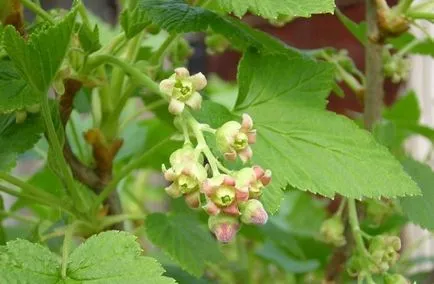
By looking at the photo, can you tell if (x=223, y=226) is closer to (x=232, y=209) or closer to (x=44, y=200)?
(x=232, y=209)

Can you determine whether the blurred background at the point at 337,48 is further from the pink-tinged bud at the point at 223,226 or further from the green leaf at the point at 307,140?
the pink-tinged bud at the point at 223,226

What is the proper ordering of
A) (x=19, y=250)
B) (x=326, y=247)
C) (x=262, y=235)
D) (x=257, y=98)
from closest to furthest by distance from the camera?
(x=19, y=250) < (x=257, y=98) < (x=262, y=235) < (x=326, y=247)

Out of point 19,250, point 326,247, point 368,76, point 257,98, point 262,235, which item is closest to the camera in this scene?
point 19,250

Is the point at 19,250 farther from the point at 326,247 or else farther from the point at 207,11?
the point at 326,247

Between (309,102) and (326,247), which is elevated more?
(309,102)

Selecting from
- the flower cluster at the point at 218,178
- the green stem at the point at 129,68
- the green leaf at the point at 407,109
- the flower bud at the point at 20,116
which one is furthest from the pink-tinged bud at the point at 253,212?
the green leaf at the point at 407,109

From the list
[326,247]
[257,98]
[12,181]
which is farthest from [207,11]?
[326,247]

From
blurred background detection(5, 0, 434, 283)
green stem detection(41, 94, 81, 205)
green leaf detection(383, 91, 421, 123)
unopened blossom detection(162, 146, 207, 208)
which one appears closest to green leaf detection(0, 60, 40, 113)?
green stem detection(41, 94, 81, 205)
